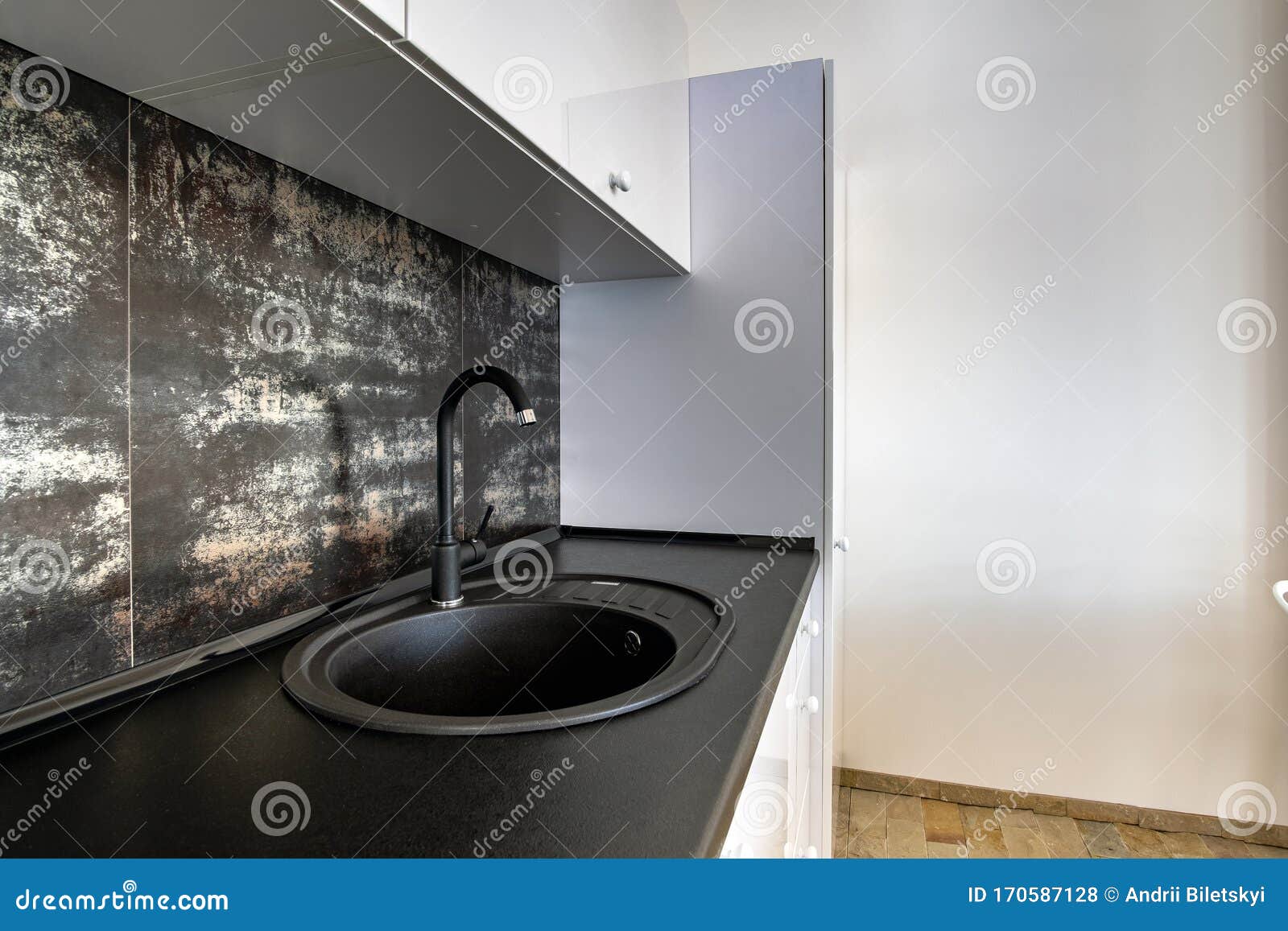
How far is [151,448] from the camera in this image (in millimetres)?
773

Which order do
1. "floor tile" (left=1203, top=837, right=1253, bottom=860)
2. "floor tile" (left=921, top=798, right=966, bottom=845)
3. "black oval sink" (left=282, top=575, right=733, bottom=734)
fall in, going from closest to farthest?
1. "black oval sink" (left=282, top=575, right=733, bottom=734)
2. "floor tile" (left=1203, top=837, right=1253, bottom=860)
3. "floor tile" (left=921, top=798, right=966, bottom=845)

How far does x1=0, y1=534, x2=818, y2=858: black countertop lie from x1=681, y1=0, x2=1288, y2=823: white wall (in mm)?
1716

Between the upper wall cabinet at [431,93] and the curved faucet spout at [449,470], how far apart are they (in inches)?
10.9

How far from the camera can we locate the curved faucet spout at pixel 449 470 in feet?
3.28

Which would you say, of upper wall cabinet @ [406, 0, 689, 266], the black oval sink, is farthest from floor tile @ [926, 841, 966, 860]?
upper wall cabinet @ [406, 0, 689, 266]

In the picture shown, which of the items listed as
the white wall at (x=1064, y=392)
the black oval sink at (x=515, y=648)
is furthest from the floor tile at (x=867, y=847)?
the black oval sink at (x=515, y=648)

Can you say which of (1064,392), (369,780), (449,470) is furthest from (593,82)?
(1064,392)

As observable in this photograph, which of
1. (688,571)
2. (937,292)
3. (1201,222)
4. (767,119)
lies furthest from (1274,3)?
(688,571)

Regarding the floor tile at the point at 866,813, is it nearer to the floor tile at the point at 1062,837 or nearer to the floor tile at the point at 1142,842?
the floor tile at the point at 1062,837

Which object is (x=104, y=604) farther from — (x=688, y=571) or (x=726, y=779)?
(x=688, y=571)

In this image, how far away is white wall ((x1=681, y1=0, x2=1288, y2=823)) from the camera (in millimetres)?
1992

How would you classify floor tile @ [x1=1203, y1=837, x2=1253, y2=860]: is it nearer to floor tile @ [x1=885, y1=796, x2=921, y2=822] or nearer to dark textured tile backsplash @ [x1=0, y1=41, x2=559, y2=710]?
floor tile @ [x1=885, y1=796, x2=921, y2=822]

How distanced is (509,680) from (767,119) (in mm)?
1295
